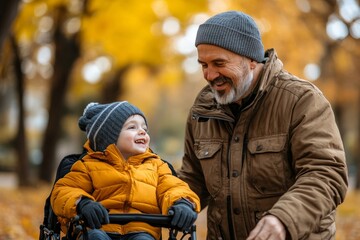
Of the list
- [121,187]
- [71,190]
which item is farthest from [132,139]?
[71,190]

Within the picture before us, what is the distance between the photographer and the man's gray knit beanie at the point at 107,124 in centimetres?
404

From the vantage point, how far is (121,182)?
385 centimetres

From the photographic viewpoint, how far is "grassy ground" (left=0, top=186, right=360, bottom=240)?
9539mm

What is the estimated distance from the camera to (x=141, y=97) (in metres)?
34.5

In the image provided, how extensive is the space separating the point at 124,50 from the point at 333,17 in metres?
5.64

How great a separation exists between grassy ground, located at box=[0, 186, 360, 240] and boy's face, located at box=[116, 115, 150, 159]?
4.88 meters

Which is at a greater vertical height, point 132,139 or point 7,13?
point 7,13

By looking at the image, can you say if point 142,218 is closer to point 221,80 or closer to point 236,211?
point 236,211

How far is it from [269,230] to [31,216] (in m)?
9.64

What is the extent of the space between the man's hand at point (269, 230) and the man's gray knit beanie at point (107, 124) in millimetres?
1131

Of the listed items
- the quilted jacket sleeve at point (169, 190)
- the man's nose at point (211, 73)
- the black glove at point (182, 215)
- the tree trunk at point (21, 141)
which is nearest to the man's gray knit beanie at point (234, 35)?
the man's nose at point (211, 73)

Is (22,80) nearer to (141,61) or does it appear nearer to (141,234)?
(141,61)

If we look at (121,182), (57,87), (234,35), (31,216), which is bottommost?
(31,216)

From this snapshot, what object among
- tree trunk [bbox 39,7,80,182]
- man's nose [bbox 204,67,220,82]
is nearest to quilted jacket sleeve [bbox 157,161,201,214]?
man's nose [bbox 204,67,220,82]
